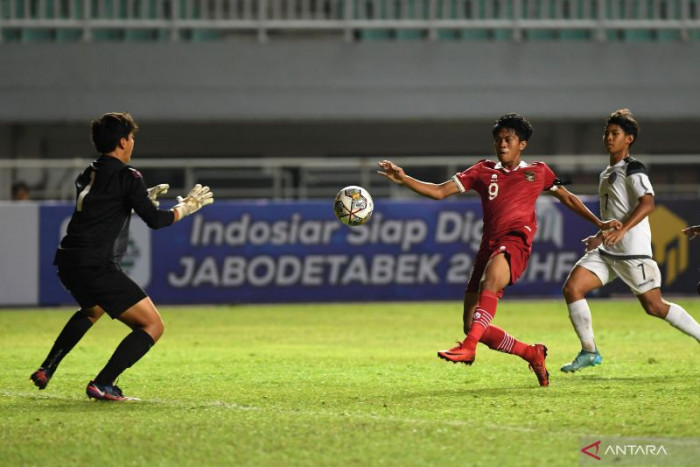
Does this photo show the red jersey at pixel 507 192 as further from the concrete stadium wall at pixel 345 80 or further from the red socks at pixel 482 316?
the concrete stadium wall at pixel 345 80

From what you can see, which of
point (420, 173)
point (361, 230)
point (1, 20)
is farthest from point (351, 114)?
point (1, 20)

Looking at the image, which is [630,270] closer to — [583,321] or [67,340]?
[583,321]

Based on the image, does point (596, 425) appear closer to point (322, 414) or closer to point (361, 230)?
point (322, 414)

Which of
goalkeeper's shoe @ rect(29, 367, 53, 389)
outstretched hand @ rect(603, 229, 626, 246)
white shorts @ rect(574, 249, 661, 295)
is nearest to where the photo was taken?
goalkeeper's shoe @ rect(29, 367, 53, 389)

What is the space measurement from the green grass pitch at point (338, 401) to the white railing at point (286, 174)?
5901 mm

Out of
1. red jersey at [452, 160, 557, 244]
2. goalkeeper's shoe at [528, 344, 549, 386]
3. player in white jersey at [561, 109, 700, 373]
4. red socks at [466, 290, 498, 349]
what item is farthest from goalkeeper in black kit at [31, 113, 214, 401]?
player in white jersey at [561, 109, 700, 373]

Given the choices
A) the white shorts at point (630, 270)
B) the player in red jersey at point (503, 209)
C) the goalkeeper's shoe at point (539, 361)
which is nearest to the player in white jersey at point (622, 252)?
the white shorts at point (630, 270)

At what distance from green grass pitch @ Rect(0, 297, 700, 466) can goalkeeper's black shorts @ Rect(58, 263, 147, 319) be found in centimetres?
65

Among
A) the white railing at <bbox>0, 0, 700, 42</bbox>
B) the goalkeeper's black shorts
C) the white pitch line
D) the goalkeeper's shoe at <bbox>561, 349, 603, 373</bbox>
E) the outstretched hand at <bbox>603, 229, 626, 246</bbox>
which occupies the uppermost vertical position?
the white railing at <bbox>0, 0, 700, 42</bbox>

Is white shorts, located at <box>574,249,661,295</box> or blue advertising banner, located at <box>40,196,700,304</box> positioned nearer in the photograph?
white shorts, located at <box>574,249,661,295</box>

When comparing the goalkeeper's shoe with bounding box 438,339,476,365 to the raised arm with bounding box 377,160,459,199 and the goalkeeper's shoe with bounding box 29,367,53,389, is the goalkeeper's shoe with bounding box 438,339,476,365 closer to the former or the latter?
the raised arm with bounding box 377,160,459,199

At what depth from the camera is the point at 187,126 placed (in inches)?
1004

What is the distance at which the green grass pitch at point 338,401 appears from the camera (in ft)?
22.5

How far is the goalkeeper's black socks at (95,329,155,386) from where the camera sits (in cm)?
861
